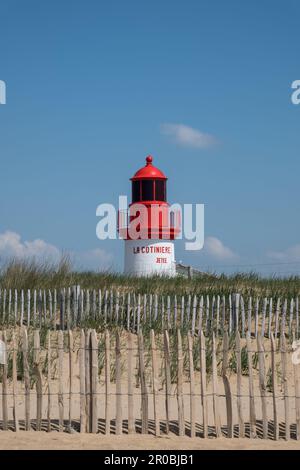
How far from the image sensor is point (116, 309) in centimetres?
1440

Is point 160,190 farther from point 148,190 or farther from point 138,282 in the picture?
point 138,282

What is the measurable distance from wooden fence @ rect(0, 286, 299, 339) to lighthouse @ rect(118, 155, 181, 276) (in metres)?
6.42

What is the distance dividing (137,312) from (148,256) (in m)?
7.89

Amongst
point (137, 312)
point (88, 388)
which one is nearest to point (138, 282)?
point (137, 312)

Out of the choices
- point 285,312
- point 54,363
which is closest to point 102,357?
point 54,363

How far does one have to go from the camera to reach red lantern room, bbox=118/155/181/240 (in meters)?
21.3

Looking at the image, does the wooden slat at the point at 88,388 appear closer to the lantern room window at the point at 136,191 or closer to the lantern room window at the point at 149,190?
the lantern room window at the point at 149,190

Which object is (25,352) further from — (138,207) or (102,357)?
(138,207)

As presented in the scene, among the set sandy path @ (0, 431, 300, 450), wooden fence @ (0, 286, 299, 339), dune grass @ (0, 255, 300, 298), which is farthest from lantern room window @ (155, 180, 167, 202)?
sandy path @ (0, 431, 300, 450)

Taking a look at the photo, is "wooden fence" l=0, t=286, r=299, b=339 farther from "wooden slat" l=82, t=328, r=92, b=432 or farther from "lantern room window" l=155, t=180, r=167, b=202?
"lantern room window" l=155, t=180, r=167, b=202

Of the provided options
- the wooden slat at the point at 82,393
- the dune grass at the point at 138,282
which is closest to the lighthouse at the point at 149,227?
the dune grass at the point at 138,282
